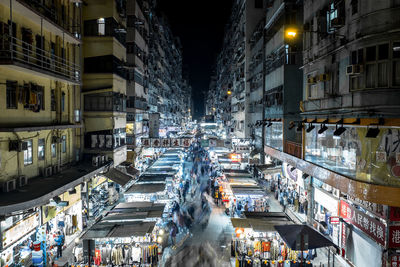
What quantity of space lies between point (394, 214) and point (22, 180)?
17.1 m

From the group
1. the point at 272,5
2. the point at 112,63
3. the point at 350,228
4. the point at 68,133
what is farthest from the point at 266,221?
the point at 272,5

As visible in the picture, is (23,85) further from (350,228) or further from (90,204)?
(350,228)

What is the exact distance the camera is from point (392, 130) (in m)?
11.3

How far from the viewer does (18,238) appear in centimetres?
1416

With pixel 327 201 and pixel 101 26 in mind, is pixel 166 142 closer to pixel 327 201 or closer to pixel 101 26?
pixel 101 26

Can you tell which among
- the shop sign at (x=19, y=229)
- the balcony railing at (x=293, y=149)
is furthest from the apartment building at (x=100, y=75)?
the balcony railing at (x=293, y=149)

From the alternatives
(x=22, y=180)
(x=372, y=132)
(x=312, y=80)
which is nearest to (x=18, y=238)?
(x=22, y=180)

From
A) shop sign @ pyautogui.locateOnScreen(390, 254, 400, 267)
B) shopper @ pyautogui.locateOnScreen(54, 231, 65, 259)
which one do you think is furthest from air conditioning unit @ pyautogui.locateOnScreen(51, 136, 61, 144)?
shop sign @ pyautogui.locateOnScreen(390, 254, 400, 267)

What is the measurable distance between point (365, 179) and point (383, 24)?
613 cm

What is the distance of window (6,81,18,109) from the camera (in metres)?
15.0

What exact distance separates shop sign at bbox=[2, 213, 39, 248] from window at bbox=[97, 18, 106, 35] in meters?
15.4

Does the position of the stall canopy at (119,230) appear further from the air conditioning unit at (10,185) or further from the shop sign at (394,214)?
the shop sign at (394,214)

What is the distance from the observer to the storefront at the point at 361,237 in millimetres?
12188

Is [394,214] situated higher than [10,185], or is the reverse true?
[10,185]
